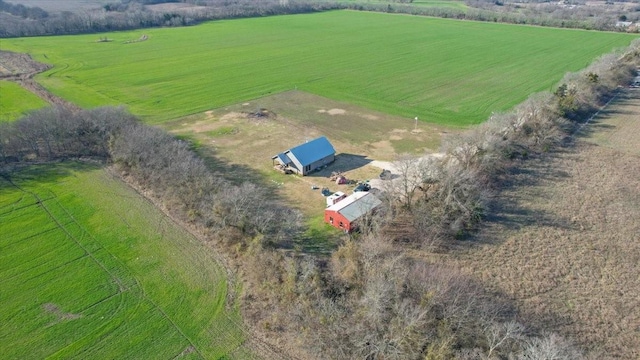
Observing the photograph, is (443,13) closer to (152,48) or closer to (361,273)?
(152,48)

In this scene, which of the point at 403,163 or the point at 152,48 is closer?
the point at 403,163

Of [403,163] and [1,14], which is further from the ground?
[1,14]

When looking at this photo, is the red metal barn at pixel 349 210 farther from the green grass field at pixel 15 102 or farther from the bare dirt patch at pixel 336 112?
the green grass field at pixel 15 102

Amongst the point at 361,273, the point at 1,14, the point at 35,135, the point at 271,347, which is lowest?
the point at 271,347

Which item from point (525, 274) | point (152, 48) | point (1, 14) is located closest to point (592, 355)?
point (525, 274)

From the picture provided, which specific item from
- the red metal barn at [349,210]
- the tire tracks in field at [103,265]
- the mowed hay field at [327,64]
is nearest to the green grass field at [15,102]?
the mowed hay field at [327,64]

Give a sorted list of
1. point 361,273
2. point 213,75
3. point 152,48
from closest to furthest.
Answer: point 361,273 → point 213,75 → point 152,48
